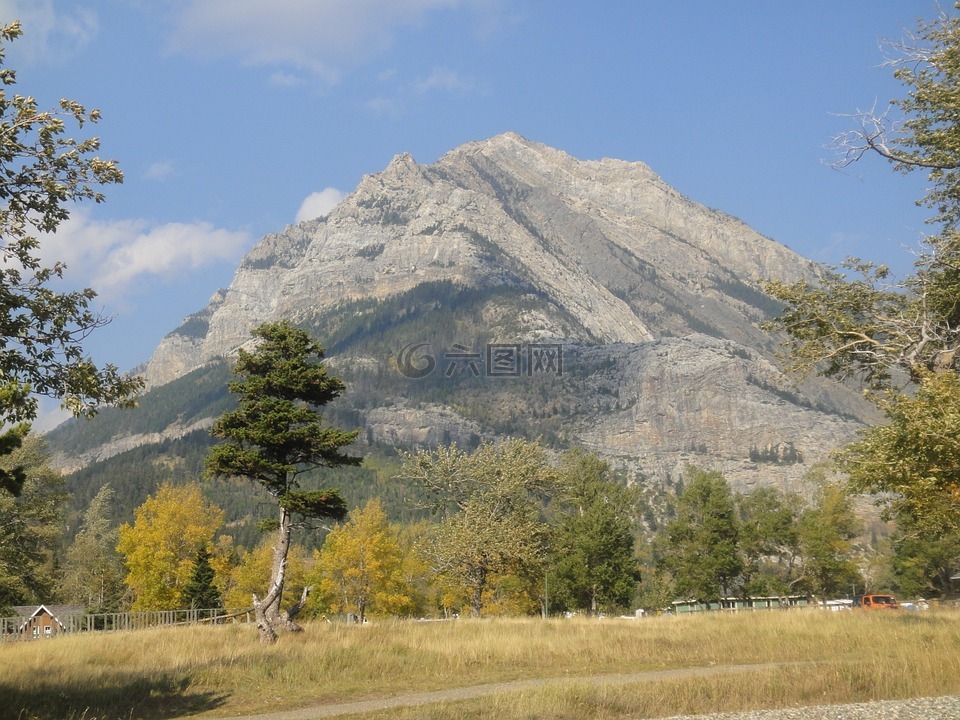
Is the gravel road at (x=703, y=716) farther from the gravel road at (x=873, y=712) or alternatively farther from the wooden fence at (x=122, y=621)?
the wooden fence at (x=122, y=621)

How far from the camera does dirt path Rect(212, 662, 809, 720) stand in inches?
662

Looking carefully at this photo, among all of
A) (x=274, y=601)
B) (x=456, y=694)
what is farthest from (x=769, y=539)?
(x=456, y=694)

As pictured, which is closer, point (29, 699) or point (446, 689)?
point (29, 699)

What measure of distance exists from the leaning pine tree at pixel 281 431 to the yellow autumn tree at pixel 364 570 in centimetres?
4832

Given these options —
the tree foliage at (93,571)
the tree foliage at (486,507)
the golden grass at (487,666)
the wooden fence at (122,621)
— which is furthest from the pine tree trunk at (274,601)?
the tree foliage at (93,571)

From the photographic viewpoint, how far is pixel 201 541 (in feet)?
254

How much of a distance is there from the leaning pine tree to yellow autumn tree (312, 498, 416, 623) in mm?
48316

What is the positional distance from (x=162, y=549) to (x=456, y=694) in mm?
61532

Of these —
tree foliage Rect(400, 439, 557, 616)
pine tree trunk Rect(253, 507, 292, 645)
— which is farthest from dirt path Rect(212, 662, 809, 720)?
tree foliage Rect(400, 439, 557, 616)

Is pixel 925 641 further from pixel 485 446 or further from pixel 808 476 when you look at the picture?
pixel 808 476

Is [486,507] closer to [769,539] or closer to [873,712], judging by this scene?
[873,712]

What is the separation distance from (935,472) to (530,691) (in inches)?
382

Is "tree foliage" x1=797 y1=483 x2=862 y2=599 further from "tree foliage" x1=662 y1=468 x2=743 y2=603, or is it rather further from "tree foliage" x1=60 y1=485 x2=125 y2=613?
"tree foliage" x1=60 y1=485 x2=125 y2=613

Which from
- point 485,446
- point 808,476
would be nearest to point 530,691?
point 485,446
